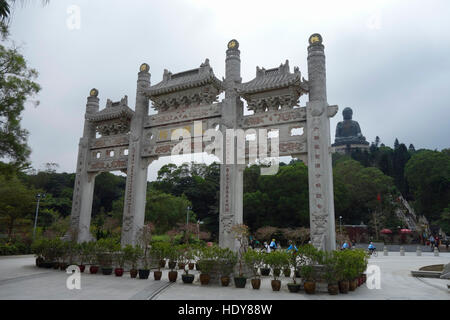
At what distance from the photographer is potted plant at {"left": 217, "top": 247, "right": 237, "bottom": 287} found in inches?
346

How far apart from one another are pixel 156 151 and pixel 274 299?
794 cm

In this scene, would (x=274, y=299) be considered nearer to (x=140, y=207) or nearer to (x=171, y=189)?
(x=140, y=207)

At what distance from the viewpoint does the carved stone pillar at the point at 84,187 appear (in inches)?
545

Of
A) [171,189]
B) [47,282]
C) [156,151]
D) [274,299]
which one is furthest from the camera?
[171,189]

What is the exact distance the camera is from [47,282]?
928cm

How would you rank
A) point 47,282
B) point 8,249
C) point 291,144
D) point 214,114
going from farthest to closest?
point 8,249 < point 214,114 < point 291,144 < point 47,282

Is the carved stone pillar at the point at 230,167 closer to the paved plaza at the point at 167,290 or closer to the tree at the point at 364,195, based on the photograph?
the paved plaza at the point at 167,290

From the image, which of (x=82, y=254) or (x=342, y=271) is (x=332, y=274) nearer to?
(x=342, y=271)

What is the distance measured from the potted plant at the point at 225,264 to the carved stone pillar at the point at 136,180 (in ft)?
14.8

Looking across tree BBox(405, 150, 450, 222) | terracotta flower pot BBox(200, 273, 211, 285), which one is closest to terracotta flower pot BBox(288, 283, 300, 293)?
terracotta flower pot BBox(200, 273, 211, 285)

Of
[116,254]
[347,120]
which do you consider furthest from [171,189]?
[347,120]

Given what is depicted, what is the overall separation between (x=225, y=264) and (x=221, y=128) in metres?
4.94

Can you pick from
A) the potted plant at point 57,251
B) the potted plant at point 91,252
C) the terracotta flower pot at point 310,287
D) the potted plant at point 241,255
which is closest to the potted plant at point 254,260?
the potted plant at point 241,255
